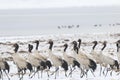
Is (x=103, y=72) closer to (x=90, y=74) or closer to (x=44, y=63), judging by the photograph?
(x=90, y=74)

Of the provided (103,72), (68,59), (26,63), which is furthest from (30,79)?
(103,72)

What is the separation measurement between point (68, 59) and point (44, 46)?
1429 cm

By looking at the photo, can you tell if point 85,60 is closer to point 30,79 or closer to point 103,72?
point 103,72

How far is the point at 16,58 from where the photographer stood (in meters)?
17.5

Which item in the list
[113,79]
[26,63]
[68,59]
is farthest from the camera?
[68,59]

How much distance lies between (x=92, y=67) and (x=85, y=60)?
1.40 ft

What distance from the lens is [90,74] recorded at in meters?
18.7

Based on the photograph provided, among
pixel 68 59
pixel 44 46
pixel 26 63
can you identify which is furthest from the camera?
pixel 44 46

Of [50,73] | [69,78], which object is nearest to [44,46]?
[50,73]

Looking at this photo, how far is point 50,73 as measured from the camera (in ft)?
62.9

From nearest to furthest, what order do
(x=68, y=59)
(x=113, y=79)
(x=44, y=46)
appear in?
(x=113, y=79) → (x=68, y=59) → (x=44, y=46)

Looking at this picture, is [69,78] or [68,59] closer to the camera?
[69,78]

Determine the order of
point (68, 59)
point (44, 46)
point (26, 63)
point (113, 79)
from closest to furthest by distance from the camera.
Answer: point (113, 79) < point (26, 63) < point (68, 59) < point (44, 46)

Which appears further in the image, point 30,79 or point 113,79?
point 30,79
